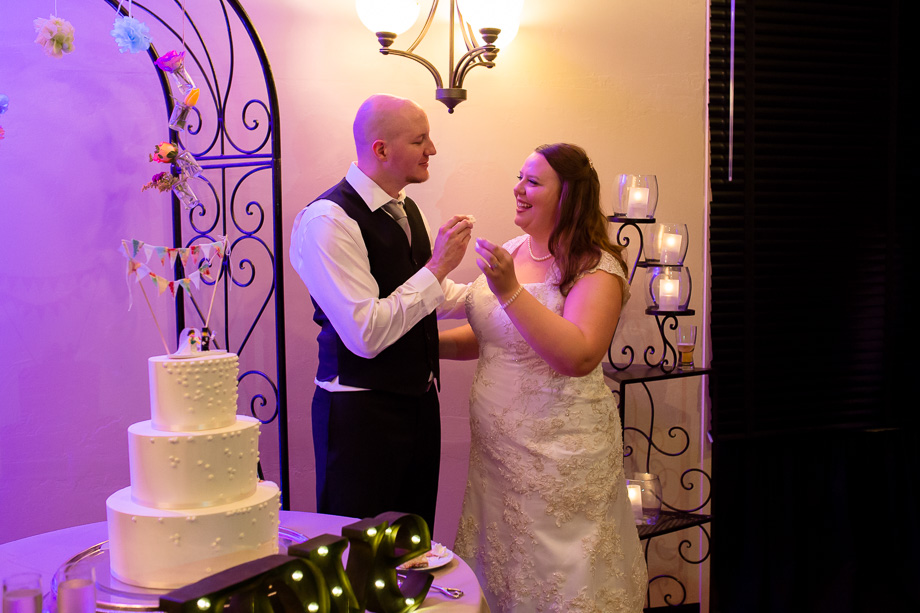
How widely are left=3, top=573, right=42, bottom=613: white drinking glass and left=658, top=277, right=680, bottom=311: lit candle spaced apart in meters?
2.31

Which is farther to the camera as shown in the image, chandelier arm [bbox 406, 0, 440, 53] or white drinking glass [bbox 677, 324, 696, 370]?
white drinking glass [bbox 677, 324, 696, 370]

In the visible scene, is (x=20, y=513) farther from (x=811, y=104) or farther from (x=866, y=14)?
(x=866, y=14)

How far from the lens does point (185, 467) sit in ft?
5.04

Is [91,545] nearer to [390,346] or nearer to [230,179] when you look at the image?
[390,346]

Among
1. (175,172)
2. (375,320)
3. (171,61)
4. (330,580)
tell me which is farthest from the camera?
(175,172)

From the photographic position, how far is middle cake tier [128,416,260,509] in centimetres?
153

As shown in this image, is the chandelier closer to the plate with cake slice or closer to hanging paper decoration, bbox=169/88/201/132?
hanging paper decoration, bbox=169/88/201/132

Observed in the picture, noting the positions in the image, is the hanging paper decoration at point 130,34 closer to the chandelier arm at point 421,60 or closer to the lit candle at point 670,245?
the chandelier arm at point 421,60

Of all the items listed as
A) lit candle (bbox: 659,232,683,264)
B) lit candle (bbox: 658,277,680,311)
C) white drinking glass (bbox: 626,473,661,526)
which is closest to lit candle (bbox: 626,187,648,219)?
lit candle (bbox: 659,232,683,264)

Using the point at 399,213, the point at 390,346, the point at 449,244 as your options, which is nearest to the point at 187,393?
the point at 390,346

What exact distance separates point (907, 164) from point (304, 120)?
2759 millimetres

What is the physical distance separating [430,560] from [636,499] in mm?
1620

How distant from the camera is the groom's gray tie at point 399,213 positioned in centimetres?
255

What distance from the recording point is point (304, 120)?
3129 mm
